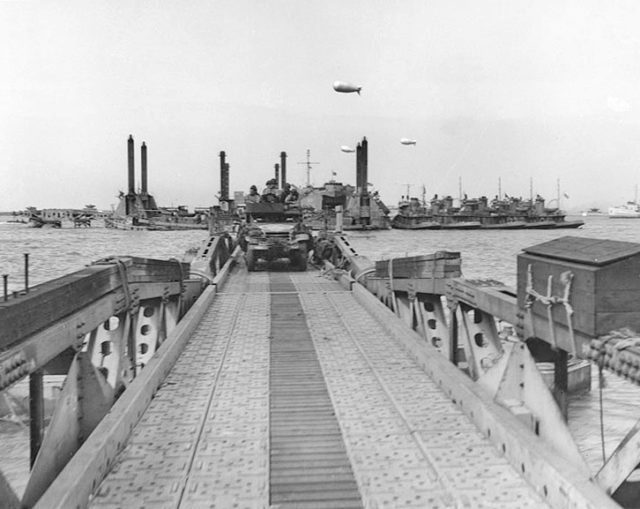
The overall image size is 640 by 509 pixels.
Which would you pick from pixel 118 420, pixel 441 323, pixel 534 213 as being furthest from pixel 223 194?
pixel 118 420

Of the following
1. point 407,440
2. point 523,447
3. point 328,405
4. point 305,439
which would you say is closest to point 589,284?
point 523,447

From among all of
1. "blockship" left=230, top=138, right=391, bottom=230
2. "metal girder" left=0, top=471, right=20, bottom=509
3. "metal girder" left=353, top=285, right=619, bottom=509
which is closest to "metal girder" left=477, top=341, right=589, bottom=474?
"metal girder" left=353, top=285, right=619, bottom=509

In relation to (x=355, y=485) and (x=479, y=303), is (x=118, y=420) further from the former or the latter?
(x=479, y=303)

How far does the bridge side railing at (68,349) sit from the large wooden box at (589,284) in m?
3.88

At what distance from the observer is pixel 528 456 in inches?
172

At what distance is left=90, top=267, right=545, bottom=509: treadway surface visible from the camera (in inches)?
167

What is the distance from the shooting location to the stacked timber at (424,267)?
9406mm

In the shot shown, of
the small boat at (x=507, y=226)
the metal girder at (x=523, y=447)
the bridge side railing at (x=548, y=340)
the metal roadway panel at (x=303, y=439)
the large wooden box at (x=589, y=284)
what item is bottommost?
the metal roadway panel at (x=303, y=439)

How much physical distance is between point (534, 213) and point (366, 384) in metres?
106

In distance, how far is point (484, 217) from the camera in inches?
4178

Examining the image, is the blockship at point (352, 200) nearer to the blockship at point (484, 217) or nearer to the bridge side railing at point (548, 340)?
the blockship at point (484, 217)

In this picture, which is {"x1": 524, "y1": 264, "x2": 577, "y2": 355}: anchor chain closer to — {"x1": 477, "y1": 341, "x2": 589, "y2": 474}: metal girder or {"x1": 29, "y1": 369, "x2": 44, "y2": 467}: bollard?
{"x1": 477, "y1": 341, "x2": 589, "y2": 474}: metal girder

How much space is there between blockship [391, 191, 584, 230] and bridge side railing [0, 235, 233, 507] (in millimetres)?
95807

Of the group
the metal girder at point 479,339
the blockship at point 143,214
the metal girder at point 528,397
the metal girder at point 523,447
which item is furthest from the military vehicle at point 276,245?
the blockship at point 143,214
